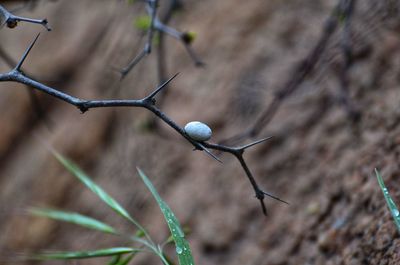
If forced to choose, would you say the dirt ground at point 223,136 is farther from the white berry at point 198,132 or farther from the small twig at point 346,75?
the white berry at point 198,132

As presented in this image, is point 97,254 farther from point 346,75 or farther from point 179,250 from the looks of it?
point 346,75

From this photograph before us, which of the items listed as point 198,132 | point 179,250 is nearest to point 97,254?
point 179,250

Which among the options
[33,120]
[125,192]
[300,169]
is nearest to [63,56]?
[33,120]

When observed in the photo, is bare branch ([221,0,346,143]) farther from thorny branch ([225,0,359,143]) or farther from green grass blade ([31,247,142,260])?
green grass blade ([31,247,142,260])

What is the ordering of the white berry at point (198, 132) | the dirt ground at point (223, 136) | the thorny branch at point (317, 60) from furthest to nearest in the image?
the thorny branch at point (317, 60), the dirt ground at point (223, 136), the white berry at point (198, 132)

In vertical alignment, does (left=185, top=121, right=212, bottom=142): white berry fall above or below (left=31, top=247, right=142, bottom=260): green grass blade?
below

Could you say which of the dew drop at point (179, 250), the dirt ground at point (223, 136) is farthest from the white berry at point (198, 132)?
the dirt ground at point (223, 136)

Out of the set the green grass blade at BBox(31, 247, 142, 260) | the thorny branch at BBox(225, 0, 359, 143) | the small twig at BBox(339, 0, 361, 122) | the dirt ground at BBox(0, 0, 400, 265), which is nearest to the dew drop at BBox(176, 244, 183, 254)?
the green grass blade at BBox(31, 247, 142, 260)

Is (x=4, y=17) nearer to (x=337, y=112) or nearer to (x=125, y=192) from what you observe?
(x=337, y=112)

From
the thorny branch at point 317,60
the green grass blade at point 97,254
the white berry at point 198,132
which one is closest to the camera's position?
the white berry at point 198,132
